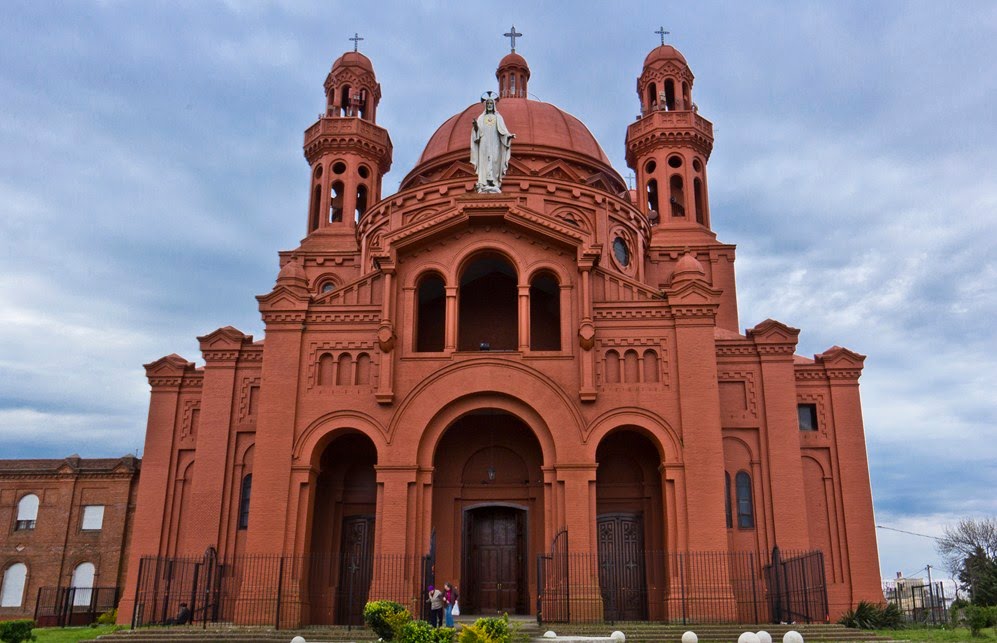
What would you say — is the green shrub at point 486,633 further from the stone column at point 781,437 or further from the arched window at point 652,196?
the arched window at point 652,196

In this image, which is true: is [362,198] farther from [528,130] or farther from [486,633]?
[486,633]

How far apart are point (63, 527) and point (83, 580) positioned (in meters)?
2.94

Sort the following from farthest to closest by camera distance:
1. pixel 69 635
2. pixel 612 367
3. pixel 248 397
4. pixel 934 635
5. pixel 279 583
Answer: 1. pixel 248 397
2. pixel 69 635
3. pixel 612 367
4. pixel 279 583
5. pixel 934 635

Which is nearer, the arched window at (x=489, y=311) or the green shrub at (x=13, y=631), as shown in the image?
the green shrub at (x=13, y=631)

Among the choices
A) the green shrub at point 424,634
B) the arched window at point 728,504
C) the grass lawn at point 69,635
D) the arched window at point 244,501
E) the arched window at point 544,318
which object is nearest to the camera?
the green shrub at point 424,634

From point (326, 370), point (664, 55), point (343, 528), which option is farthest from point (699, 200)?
point (343, 528)

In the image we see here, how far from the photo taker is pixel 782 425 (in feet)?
98.7

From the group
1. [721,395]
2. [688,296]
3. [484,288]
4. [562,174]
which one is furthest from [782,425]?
[562,174]

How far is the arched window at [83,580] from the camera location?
42.3m

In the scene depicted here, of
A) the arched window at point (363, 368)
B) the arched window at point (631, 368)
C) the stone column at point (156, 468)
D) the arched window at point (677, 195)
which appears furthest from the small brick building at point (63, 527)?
the arched window at point (677, 195)

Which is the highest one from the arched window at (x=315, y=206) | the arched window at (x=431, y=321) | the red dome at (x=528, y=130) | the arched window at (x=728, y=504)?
the red dome at (x=528, y=130)

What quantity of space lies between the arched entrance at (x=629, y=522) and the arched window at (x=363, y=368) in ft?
26.4

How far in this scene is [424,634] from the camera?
647 inches

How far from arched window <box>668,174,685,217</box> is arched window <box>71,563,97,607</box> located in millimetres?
32982
